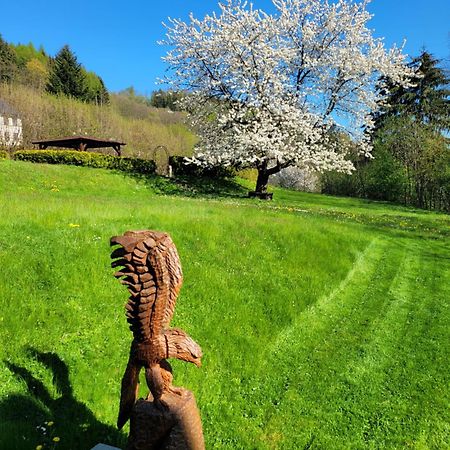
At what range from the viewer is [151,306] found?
3068mm

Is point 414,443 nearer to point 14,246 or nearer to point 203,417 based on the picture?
point 203,417

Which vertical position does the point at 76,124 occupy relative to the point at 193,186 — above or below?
above

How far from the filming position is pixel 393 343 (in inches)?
328

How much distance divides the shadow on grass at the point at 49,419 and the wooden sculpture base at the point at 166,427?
1.74m

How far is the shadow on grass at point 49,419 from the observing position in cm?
437

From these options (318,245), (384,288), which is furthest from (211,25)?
(384,288)

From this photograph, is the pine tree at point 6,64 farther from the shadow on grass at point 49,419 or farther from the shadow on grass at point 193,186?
the shadow on grass at point 49,419

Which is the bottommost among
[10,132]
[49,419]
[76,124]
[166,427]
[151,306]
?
[49,419]

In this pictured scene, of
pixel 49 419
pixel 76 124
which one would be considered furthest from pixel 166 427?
pixel 76 124

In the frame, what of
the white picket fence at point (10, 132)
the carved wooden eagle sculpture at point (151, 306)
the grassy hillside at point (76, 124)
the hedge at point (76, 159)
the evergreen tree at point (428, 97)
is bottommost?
the carved wooden eagle sculpture at point (151, 306)

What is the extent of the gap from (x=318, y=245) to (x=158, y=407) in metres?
9.08

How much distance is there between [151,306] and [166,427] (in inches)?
37.5

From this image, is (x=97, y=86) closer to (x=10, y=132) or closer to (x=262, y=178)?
(x=10, y=132)

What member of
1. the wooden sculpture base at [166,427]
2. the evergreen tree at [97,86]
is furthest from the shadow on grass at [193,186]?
the evergreen tree at [97,86]
